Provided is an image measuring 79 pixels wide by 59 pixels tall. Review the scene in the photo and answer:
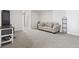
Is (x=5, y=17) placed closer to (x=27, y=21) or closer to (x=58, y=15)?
(x=27, y=21)

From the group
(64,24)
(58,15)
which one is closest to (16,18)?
(58,15)

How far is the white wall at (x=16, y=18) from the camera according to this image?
5.80ft

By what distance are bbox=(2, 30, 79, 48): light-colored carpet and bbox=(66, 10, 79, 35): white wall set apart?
4.8 inches

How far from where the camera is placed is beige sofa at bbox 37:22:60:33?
6.15 feet

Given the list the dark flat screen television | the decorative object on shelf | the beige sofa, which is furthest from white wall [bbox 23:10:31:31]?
the decorative object on shelf

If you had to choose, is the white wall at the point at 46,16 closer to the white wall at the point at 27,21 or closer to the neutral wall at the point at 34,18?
the neutral wall at the point at 34,18

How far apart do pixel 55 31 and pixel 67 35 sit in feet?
0.88

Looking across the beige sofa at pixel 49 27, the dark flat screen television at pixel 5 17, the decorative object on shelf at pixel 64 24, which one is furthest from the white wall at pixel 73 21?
the dark flat screen television at pixel 5 17

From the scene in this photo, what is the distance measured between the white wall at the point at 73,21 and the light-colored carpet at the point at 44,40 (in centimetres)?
12

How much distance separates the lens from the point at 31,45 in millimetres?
1816

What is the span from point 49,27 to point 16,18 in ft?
2.41

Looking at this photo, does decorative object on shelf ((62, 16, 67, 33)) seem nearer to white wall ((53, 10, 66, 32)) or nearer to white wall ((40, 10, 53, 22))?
white wall ((53, 10, 66, 32))
